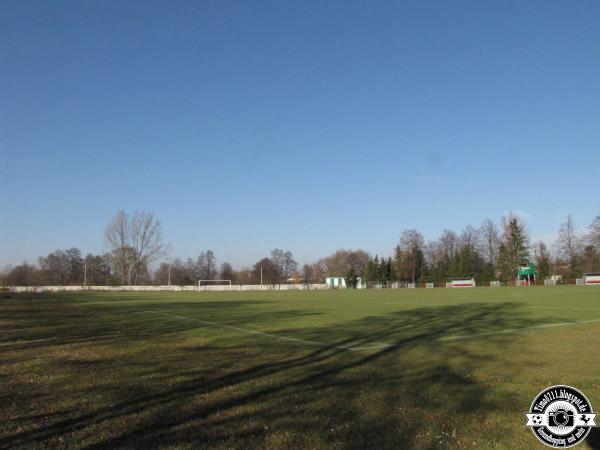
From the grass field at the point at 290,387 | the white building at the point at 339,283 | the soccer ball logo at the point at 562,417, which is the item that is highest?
the soccer ball logo at the point at 562,417

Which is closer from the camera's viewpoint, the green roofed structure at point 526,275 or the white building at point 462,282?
the green roofed structure at point 526,275

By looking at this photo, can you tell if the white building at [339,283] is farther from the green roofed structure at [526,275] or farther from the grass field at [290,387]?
the grass field at [290,387]

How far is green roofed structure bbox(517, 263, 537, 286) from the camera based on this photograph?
8644cm

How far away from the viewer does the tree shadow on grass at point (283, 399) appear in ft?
16.3

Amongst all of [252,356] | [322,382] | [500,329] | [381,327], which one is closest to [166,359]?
[252,356]

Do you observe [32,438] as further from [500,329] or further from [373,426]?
[500,329]

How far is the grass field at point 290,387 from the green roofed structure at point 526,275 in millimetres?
80358

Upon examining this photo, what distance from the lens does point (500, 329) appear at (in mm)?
15109

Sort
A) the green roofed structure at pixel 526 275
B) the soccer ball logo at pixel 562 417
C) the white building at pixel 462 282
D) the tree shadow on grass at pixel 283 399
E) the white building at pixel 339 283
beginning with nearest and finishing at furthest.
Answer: the soccer ball logo at pixel 562 417, the tree shadow on grass at pixel 283 399, the green roofed structure at pixel 526 275, the white building at pixel 462 282, the white building at pixel 339 283

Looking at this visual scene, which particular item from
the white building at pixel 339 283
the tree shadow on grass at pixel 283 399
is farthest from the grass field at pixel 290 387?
the white building at pixel 339 283

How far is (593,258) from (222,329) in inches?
3621

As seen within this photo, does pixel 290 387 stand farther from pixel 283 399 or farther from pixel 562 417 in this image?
pixel 562 417

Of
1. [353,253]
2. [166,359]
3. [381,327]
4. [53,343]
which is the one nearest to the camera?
[166,359]

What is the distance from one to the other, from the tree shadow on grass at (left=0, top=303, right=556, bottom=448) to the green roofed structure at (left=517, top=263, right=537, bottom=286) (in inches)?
3304
